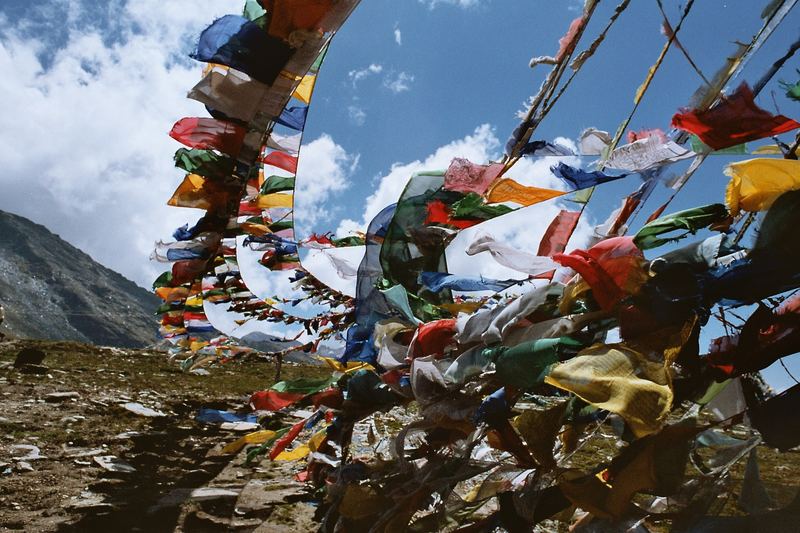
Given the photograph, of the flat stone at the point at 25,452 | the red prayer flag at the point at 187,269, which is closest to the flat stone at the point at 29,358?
the flat stone at the point at 25,452

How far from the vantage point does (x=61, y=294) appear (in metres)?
136

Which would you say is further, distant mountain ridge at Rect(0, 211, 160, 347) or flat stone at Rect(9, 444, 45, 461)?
distant mountain ridge at Rect(0, 211, 160, 347)

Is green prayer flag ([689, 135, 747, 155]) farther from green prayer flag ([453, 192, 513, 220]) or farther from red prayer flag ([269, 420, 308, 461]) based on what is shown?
red prayer flag ([269, 420, 308, 461])

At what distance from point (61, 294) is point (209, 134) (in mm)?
158586

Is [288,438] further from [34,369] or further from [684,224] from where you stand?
[34,369]

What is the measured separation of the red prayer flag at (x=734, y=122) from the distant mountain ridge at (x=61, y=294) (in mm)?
115008

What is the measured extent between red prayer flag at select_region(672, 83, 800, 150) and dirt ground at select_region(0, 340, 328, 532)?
3.15 m

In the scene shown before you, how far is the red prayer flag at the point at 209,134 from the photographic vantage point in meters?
3.56

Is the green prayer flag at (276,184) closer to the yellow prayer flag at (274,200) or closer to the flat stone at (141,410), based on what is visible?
the yellow prayer flag at (274,200)

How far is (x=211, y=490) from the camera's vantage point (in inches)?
160

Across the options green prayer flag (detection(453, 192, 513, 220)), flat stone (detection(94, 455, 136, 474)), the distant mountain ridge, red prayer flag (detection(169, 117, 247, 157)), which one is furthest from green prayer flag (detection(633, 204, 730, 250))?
the distant mountain ridge

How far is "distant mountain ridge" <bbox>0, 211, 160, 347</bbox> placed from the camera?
120688 millimetres

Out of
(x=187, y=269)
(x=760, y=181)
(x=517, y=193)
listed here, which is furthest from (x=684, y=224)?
(x=187, y=269)

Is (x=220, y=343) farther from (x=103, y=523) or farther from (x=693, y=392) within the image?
(x=693, y=392)
